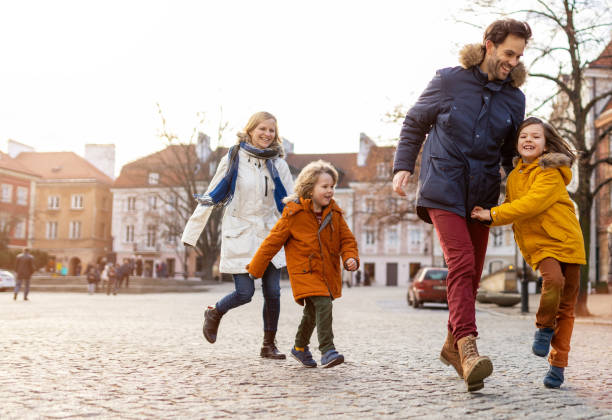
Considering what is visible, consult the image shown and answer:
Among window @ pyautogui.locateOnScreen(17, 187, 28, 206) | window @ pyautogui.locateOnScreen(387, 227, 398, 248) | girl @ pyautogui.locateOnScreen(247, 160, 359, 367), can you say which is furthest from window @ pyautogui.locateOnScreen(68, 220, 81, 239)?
girl @ pyautogui.locateOnScreen(247, 160, 359, 367)

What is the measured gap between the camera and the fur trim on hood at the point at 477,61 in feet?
15.8

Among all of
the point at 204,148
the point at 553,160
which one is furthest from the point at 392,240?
the point at 553,160

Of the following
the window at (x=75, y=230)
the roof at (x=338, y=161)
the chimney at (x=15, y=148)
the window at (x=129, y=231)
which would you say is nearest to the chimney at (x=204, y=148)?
the roof at (x=338, y=161)

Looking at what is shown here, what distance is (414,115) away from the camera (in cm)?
488

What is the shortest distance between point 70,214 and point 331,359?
2872 inches

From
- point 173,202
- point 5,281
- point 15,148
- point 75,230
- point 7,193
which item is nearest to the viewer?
point 5,281

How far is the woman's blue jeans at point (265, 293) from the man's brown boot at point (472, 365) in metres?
2.18

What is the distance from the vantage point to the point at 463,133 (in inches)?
186

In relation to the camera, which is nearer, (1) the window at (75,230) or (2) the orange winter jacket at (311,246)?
(2) the orange winter jacket at (311,246)

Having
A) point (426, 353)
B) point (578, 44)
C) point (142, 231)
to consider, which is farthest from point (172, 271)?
point (426, 353)

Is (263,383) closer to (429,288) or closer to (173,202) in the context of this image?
(429,288)

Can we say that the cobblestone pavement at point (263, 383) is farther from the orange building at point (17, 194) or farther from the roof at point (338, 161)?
the roof at point (338, 161)

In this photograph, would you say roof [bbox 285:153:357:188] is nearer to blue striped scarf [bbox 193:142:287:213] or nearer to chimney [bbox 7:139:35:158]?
chimney [bbox 7:139:35:158]

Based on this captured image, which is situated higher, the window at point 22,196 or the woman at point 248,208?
the window at point 22,196
